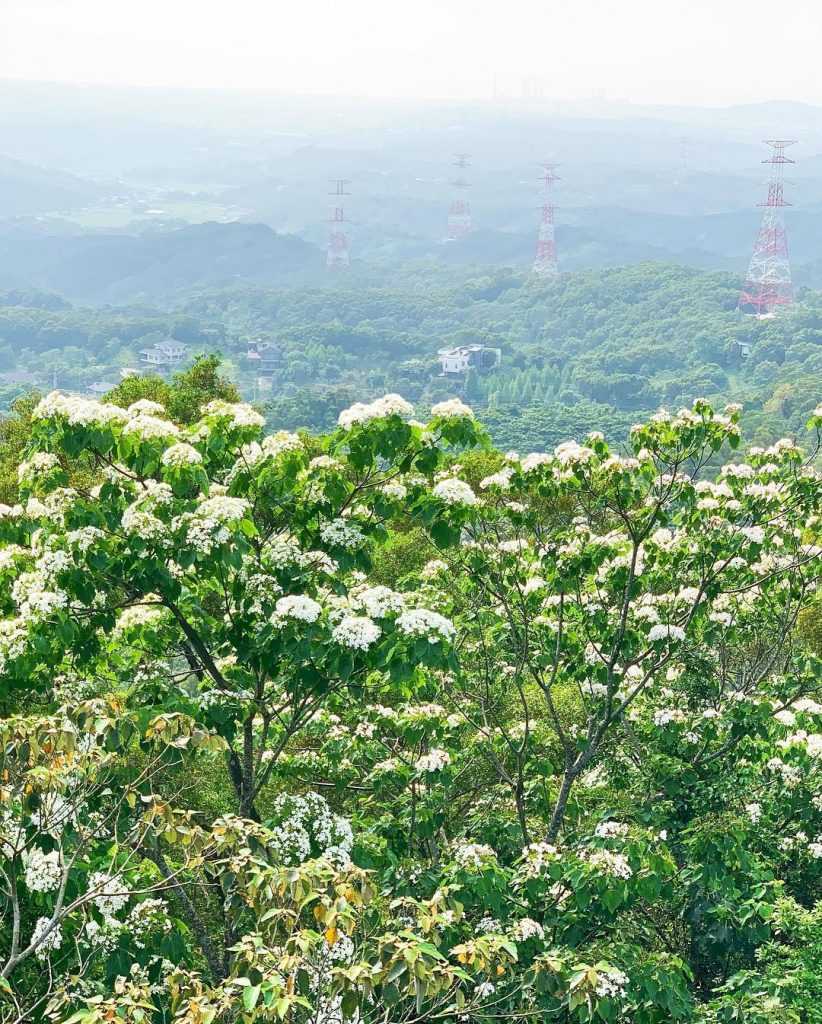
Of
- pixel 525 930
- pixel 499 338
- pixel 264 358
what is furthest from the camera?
pixel 499 338

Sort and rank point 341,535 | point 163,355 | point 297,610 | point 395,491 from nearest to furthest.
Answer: point 297,610, point 341,535, point 395,491, point 163,355

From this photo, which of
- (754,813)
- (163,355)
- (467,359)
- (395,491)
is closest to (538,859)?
(395,491)

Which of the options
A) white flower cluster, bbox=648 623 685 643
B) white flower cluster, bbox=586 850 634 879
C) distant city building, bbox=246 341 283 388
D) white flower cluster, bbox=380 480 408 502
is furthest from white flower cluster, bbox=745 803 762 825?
distant city building, bbox=246 341 283 388

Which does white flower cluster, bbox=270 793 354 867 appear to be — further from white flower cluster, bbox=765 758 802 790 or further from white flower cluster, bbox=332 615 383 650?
white flower cluster, bbox=765 758 802 790

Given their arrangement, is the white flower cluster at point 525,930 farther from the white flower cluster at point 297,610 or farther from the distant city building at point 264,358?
the distant city building at point 264,358

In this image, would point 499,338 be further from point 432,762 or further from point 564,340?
point 432,762

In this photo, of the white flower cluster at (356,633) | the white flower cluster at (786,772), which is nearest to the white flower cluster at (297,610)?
the white flower cluster at (356,633)
